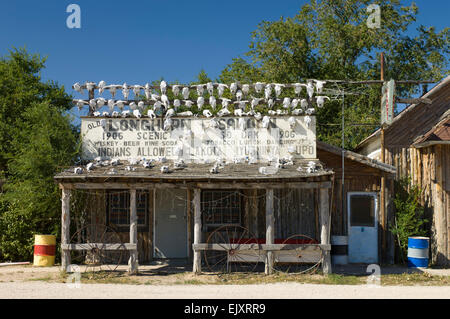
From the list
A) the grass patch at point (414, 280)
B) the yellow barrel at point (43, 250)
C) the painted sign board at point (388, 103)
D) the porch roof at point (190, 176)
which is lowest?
the grass patch at point (414, 280)

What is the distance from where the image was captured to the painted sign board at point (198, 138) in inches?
492

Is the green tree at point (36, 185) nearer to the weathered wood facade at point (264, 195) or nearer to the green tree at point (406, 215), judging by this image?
the weathered wood facade at point (264, 195)

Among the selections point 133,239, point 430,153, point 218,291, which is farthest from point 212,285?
point 430,153

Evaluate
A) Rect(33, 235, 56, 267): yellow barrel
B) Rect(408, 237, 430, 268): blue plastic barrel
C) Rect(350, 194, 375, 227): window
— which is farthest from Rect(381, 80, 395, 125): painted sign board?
Rect(33, 235, 56, 267): yellow barrel

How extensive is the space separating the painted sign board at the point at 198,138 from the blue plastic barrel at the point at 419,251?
3768 mm

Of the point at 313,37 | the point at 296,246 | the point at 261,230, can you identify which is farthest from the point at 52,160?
the point at 313,37

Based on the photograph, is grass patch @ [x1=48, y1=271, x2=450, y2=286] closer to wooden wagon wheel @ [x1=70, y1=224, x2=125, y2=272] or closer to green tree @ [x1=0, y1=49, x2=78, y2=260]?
wooden wagon wheel @ [x1=70, y1=224, x2=125, y2=272]

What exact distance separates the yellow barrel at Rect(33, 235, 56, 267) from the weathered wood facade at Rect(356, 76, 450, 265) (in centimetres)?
1052

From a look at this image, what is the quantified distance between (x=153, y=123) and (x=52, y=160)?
10.4 ft

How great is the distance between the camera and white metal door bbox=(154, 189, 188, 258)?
1341 centimetres

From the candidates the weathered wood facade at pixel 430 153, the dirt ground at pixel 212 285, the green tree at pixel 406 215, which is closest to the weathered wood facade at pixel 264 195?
the green tree at pixel 406 215

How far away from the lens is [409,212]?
13164 mm

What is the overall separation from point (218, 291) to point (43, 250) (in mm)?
6006

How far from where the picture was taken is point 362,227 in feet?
44.4
